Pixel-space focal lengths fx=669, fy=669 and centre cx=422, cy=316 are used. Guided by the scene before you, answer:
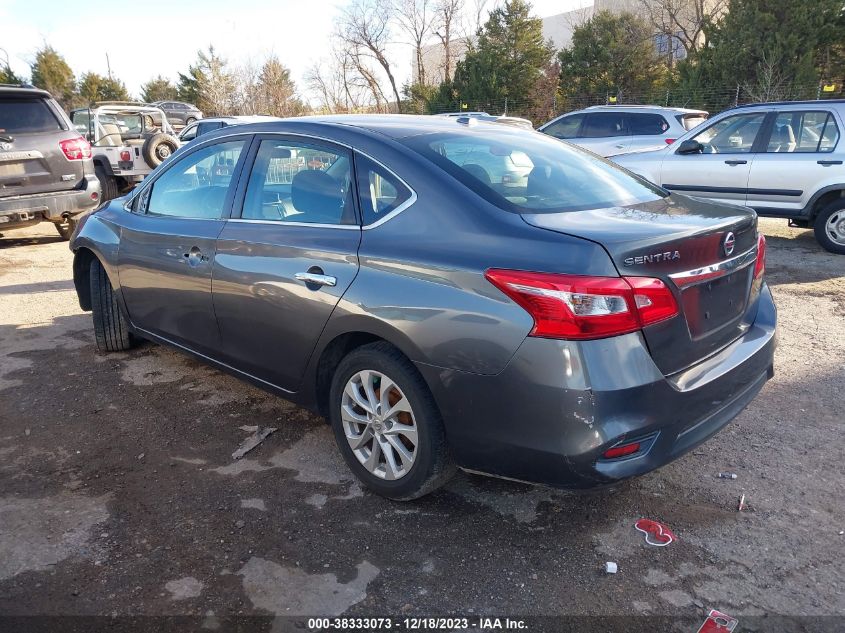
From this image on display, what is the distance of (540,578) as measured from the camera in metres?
2.53

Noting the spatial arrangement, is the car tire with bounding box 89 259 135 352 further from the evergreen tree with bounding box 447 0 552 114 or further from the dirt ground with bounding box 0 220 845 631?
the evergreen tree with bounding box 447 0 552 114

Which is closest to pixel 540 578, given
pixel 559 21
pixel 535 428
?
pixel 535 428

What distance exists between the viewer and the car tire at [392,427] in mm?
2717

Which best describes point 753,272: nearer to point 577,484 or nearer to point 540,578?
point 577,484

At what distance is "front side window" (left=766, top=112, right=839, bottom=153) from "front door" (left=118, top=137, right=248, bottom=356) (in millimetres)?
6995

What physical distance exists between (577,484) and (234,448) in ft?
6.39

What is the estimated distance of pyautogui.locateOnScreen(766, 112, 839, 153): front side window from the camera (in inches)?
303

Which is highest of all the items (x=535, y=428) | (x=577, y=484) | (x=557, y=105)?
(x=557, y=105)

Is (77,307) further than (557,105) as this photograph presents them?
No

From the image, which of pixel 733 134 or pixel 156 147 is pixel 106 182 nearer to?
pixel 156 147

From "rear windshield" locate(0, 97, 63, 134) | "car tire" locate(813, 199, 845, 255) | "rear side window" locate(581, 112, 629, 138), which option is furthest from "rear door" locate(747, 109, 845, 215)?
"rear windshield" locate(0, 97, 63, 134)

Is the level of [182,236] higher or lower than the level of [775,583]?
higher

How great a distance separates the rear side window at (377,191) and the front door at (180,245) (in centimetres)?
95

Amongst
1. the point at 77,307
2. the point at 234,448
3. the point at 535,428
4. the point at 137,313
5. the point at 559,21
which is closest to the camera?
the point at 535,428
